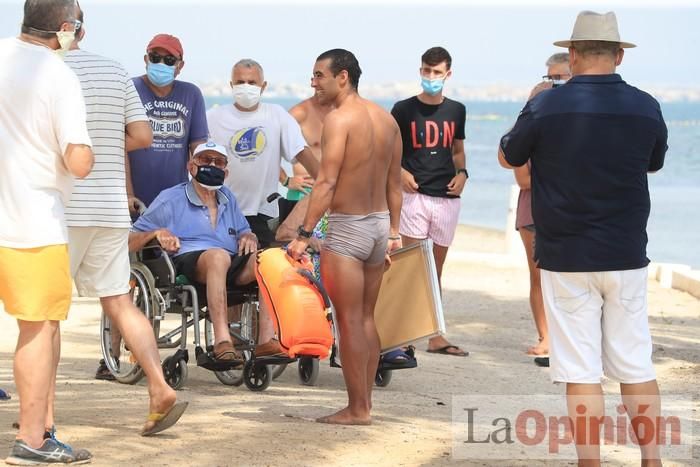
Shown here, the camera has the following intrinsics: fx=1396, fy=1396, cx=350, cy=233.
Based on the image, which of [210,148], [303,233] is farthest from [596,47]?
[210,148]

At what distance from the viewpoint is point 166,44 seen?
838 centimetres

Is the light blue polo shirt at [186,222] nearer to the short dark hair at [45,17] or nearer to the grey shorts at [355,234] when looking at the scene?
the grey shorts at [355,234]

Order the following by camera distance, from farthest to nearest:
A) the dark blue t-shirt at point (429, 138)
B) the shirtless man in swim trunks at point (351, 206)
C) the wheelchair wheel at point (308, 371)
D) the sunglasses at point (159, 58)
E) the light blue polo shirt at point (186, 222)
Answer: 1. the dark blue t-shirt at point (429, 138)
2. the wheelchair wheel at point (308, 371)
3. the sunglasses at point (159, 58)
4. the light blue polo shirt at point (186, 222)
5. the shirtless man in swim trunks at point (351, 206)

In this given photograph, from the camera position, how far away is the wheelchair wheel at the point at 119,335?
8156mm

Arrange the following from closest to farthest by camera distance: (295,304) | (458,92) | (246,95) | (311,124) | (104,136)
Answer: (104,136) < (295,304) < (246,95) < (311,124) < (458,92)

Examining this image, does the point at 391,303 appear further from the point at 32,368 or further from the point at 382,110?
the point at 32,368

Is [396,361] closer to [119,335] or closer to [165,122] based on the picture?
[119,335]

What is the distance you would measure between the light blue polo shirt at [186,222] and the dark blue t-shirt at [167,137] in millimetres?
198

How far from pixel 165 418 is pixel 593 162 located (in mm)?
2209

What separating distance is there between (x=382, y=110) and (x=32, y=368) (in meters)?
2.40

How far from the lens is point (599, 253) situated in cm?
553

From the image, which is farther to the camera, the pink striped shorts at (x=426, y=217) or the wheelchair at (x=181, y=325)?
the pink striped shorts at (x=426, y=217)

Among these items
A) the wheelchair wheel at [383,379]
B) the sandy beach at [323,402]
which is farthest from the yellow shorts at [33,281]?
the wheelchair wheel at [383,379]

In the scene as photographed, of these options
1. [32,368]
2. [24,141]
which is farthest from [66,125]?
[32,368]
